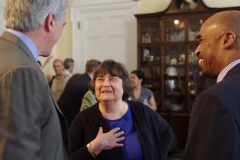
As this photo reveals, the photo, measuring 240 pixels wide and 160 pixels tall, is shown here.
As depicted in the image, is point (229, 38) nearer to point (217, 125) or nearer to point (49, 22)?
point (217, 125)

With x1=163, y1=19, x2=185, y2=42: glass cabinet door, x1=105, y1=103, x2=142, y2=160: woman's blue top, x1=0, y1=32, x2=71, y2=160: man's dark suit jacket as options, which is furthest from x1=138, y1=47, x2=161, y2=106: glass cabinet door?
x1=0, y1=32, x2=71, y2=160: man's dark suit jacket

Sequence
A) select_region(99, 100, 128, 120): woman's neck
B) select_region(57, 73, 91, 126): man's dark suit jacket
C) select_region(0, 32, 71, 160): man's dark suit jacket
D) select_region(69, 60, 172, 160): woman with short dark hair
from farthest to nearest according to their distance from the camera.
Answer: select_region(57, 73, 91, 126): man's dark suit jacket
select_region(99, 100, 128, 120): woman's neck
select_region(69, 60, 172, 160): woman with short dark hair
select_region(0, 32, 71, 160): man's dark suit jacket

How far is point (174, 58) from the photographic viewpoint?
17.0 ft

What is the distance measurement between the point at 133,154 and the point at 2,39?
1.13 m

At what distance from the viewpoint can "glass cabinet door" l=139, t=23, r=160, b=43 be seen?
5219mm

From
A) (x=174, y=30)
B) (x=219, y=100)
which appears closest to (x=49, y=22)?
(x=219, y=100)

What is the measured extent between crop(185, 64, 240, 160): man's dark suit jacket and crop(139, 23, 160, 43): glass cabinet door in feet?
13.7

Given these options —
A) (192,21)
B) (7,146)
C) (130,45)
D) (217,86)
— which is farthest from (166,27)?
(7,146)

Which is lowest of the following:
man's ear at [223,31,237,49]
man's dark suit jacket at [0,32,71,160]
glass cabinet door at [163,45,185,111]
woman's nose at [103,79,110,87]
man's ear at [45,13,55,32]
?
glass cabinet door at [163,45,185,111]

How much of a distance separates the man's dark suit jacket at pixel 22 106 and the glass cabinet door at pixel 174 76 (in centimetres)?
438

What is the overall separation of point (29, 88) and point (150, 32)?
4580 mm

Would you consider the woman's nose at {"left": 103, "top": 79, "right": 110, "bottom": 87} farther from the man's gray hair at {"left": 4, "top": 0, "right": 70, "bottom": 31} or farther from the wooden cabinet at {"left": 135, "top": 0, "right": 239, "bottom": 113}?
the wooden cabinet at {"left": 135, "top": 0, "right": 239, "bottom": 113}

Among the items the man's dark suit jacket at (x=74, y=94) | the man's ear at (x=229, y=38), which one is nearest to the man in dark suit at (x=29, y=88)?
the man's ear at (x=229, y=38)

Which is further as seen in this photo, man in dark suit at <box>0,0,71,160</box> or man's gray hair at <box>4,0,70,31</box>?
man's gray hair at <box>4,0,70,31</box>
